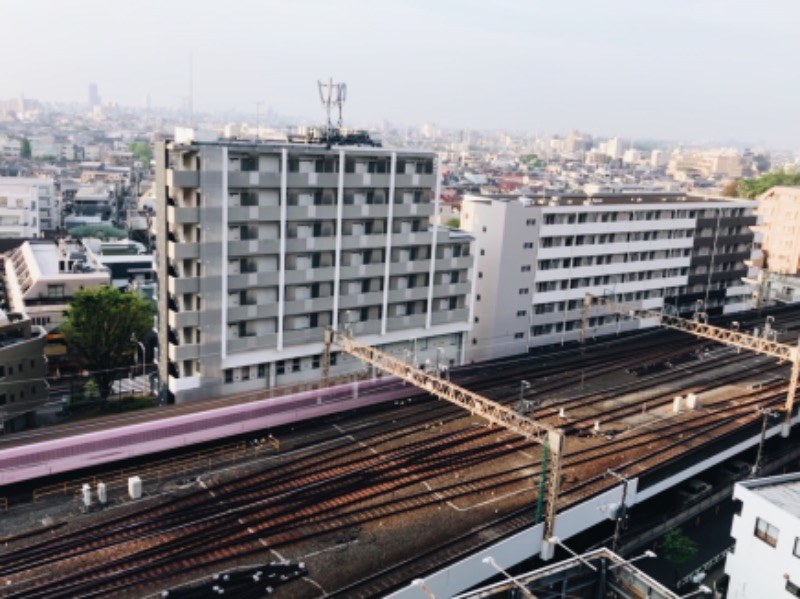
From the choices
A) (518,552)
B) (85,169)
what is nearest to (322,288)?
(518,552)

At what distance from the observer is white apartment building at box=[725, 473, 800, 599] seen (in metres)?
20.9

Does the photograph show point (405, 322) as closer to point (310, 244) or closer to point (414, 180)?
point (310, 244)

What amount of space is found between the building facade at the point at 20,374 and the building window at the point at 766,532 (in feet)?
103

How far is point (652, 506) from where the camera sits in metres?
31.8

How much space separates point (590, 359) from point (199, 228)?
26.4 meters

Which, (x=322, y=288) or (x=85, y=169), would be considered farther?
(x=85, y=169)

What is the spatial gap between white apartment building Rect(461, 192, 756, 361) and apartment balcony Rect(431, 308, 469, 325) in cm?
306

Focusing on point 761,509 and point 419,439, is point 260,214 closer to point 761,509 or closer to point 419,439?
point 419,439

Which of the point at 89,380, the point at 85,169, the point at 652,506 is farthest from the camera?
the point at 85,169

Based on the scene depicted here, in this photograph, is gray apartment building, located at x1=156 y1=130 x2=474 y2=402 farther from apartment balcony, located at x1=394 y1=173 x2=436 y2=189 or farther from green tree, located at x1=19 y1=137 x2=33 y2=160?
green tree, located at x1=19 y1=137 x2=33 y2=160

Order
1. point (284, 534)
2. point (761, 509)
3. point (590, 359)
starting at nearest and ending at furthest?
point (761, 509) → point (284, 534) → point (590, 359)

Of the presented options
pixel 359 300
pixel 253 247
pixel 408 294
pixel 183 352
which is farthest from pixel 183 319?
pixel 408 294

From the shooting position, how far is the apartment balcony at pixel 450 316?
40625 millimetres

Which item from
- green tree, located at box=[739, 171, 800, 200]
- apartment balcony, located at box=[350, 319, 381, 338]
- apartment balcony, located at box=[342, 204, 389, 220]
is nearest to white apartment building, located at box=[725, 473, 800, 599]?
apartment balcony, located at box=[350, 319, 381, 338]
